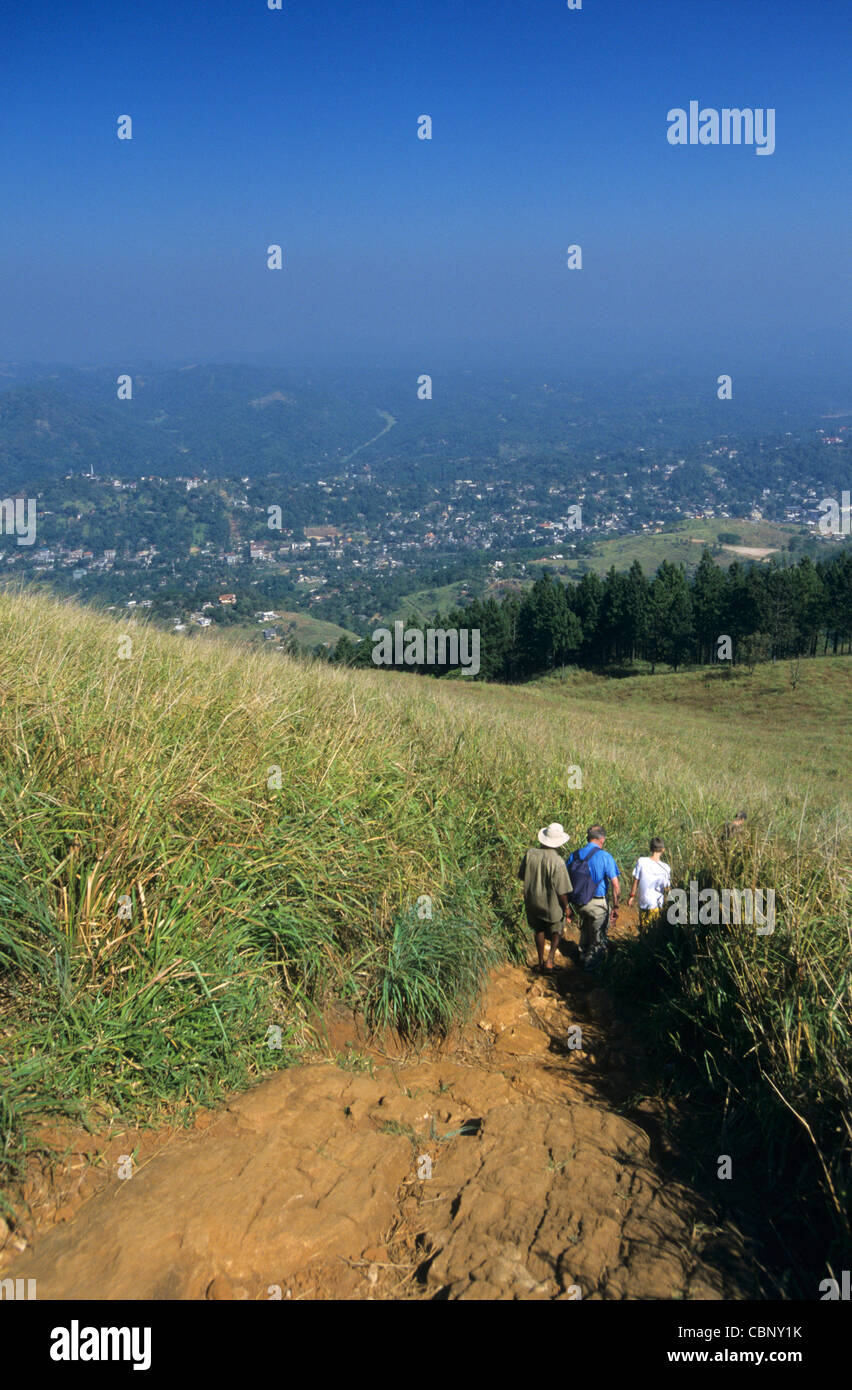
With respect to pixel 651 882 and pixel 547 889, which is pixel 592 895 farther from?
pixel 651 882

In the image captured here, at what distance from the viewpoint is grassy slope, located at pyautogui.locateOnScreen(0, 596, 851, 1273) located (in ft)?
12.3

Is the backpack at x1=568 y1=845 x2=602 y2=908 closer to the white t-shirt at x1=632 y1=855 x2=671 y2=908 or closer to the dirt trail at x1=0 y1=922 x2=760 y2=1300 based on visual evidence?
the white t-shirt at x1=632 y1=855 x2=671 y2=908

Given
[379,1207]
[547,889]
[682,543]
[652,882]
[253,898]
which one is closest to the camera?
[379,1207]

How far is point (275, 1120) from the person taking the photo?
378 cm

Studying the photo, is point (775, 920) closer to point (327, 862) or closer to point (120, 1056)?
point (327, 862)

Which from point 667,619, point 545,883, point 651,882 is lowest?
point 651,882

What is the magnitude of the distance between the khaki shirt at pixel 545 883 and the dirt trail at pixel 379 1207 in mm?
1888

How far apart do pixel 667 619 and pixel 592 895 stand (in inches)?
1763

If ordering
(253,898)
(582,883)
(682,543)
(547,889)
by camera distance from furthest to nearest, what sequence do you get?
(682,543) < (582,883) < (547,889) < (253,898)

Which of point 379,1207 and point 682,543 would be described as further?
point 682,543

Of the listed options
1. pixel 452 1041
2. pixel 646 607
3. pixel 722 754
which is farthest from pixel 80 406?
pixel 452 1041

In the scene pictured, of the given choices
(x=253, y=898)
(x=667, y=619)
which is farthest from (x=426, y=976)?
(x=667, y=619)

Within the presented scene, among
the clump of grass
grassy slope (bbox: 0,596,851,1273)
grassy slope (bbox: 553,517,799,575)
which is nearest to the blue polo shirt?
grassy slope (bbox: 0,596,851,1273)

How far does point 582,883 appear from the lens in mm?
6500
